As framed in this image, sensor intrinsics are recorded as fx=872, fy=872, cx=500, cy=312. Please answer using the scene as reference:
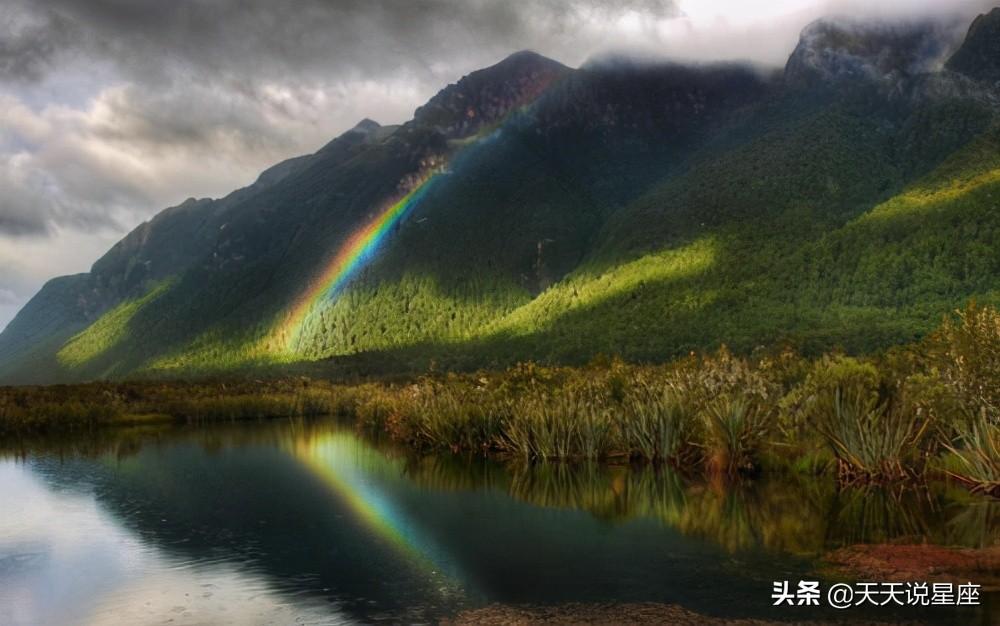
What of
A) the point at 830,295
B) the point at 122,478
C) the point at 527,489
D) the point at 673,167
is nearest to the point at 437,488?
the point at 527,489

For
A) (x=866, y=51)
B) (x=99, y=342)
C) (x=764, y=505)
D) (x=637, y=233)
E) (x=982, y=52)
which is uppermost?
(x=866, y=51)

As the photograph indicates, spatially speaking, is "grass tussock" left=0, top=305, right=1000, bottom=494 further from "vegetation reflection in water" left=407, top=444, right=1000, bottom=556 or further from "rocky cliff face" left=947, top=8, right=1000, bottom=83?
"rocky cliff face" left=947, top=8, right=1000, bottom=83

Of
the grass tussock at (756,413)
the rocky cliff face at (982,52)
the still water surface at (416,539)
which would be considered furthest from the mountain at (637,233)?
the still water surface at (416,539)

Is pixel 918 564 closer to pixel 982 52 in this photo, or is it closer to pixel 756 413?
pixel 756 413

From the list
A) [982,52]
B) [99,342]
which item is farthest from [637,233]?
[99,342]

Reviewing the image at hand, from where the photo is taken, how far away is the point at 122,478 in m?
27.0

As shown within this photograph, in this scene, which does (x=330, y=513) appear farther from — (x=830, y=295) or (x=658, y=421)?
(x=830, y=295)

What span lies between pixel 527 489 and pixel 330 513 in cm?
552

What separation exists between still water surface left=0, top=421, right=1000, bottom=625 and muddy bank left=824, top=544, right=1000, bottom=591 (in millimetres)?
544

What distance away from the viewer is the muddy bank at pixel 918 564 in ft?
41.3

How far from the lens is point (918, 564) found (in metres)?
13.4

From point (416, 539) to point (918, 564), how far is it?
8.86m

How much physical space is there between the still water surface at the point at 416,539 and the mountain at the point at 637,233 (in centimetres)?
3221

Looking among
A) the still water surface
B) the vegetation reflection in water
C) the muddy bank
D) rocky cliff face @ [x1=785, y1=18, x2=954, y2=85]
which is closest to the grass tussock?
the vegetation reflection in water
